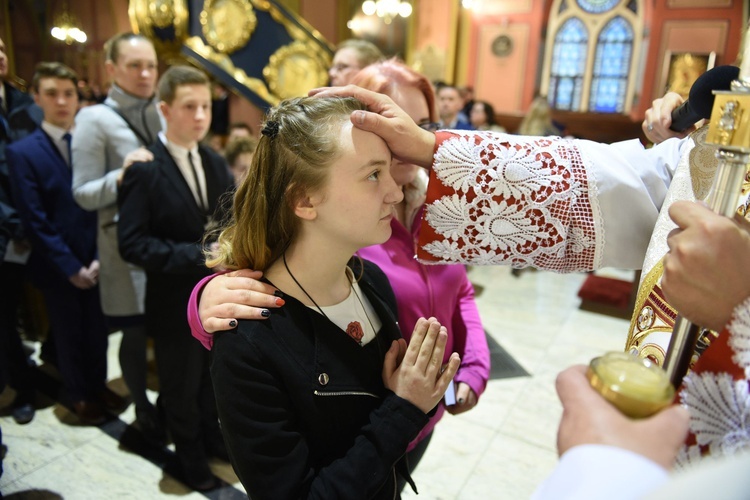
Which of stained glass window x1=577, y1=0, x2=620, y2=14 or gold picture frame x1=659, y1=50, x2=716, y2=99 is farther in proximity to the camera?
stained glass window x1=577, y1=0, x2=620, y2=14

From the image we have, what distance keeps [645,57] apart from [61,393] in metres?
12.4

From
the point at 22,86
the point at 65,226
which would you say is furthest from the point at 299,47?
the point at 65,226

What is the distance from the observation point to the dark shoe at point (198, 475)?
7.70 ft

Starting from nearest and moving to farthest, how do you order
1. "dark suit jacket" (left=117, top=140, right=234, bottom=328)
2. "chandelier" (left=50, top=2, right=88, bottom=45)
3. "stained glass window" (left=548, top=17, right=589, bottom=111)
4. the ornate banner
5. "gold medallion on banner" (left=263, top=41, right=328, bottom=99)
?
1. "dark suit jacket" (left=117, top=140, right=234, bottom=328)
2. "chandelier" (left=50, top=2, right=88, bottom=45)
3. the ornate banner
4. "gold medallion on banner" (left=263, top=41, right=328, bottom=99)
5. "stained glass window" (left=548, top=17, right=589, bottom=111)

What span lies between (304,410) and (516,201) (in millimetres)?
651

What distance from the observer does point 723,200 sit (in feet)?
2.23

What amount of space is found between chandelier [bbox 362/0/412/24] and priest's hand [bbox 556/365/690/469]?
31.0ft

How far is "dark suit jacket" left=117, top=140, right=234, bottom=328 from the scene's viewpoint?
7.50ft

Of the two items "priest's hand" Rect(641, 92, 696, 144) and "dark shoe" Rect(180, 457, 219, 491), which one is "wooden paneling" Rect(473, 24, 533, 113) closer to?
"dark shoe" Rect(180, 457, 219, 491)

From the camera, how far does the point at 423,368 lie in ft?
3.64

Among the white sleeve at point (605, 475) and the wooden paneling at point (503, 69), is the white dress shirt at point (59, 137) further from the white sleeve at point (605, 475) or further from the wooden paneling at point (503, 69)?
the wooden paneling at point (503, 69)

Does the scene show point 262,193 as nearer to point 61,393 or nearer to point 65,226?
point 65,226

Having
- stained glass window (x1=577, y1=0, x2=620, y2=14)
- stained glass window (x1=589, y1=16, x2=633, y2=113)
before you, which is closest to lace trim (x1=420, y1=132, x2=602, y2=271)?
stained glass window (x1=589, y1=16, x2=633, y2=113)

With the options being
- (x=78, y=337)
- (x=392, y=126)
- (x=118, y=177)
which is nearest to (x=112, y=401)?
(x=78, y=337)
